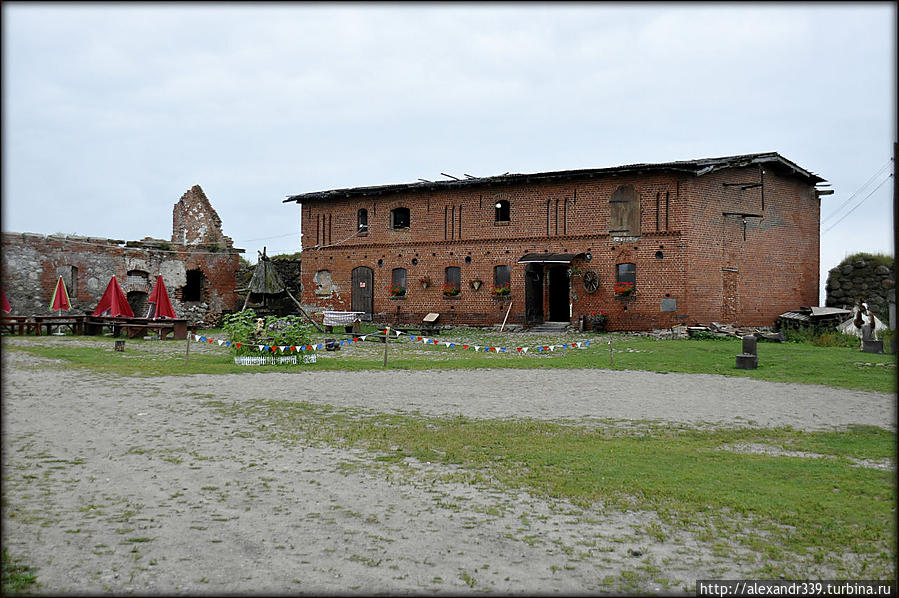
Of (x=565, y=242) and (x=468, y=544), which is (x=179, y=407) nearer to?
(x=468, y=544)

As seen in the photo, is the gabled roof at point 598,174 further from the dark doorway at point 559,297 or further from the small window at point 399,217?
the dark doorway at point 559,297

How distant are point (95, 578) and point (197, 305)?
31913 millimetres

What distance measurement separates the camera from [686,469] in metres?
7.18

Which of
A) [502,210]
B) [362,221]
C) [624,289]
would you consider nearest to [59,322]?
[362,221]

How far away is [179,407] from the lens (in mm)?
10664

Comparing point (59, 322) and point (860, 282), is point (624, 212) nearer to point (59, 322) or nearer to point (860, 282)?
point (860, 282)

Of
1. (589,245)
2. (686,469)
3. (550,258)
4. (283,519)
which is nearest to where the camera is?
(283,519)

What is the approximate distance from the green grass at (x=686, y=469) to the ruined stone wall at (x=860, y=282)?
67.5ft

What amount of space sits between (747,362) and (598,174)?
12.1 metres

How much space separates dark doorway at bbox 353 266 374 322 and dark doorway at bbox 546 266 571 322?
26.6ft

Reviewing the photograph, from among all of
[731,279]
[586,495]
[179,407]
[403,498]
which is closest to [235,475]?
[403,498]

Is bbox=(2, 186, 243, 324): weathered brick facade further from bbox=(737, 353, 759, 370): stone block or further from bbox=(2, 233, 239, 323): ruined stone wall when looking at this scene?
bbox=(737, 353, 759, 370): stone block

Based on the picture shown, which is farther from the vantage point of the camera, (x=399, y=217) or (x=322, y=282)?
(x=322, y=282)

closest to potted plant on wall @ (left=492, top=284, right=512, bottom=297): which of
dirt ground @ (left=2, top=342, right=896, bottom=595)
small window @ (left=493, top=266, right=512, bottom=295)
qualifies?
small window @ (left=493, top=266, right=512, bottom=295)
